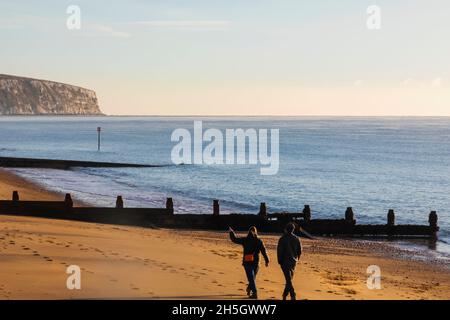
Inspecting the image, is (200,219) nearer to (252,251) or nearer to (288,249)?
(252,251)

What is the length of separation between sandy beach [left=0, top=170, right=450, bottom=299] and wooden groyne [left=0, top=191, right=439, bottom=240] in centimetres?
240

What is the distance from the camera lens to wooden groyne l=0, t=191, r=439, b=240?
28.6 metres

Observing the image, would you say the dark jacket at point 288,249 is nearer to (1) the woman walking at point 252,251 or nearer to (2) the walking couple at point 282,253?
(2) the walking couple at point 282,253

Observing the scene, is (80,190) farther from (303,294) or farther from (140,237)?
(303,294)

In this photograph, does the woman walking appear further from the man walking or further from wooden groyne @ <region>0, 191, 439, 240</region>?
wooden groyne @ <region>0, 191, 439, 240</region>

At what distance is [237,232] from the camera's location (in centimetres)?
3014

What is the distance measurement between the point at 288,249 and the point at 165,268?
479cm

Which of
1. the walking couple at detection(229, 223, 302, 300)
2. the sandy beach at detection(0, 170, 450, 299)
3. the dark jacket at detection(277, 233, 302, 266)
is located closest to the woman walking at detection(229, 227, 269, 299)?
the walking couple at detection(229, 223, 302, 300)

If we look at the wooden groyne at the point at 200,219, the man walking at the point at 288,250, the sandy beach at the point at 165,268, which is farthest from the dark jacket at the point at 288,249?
the wooden groyne at the point at 200,219

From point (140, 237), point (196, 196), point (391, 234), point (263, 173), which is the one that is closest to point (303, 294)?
point (140, 237)

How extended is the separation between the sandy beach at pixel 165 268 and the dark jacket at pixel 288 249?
1.38 metres

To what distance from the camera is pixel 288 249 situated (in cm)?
1319

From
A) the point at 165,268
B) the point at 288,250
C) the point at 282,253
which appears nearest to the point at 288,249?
the point at 288,250
